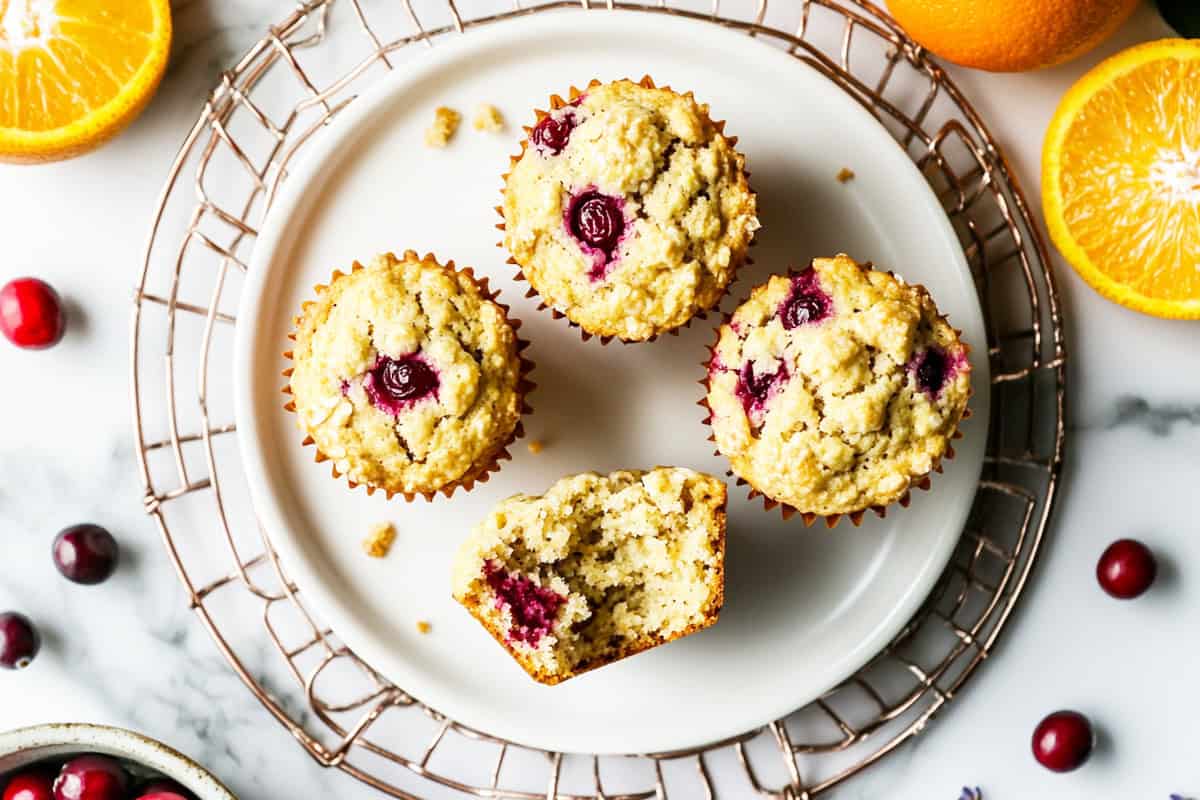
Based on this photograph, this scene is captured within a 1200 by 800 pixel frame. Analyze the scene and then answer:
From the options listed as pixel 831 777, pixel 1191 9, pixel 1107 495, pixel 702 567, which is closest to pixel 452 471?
pixel 702 567

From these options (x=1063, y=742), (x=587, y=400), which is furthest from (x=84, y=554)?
(x=1063, y=742)

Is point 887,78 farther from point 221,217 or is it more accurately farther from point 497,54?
point 221,217

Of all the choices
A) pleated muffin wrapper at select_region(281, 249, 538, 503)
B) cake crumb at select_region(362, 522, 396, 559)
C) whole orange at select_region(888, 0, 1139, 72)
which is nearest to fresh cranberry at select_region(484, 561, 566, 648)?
pleated muffin wrapper at select_region(281, 249, 538, 503)

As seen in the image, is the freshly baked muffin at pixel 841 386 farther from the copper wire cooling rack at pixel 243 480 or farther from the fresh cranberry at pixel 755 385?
the copper wire cooling rack at pixel 243 480

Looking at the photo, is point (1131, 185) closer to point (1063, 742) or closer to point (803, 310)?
point (803, 310)

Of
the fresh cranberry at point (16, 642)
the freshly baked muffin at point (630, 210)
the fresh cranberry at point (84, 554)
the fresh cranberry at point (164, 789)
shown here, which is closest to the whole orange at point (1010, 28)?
the freshly baked muffin at point (630, 210)

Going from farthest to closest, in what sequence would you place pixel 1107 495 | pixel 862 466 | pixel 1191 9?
pixel 1107 495, pixel 1191 9, pixel 862 466
